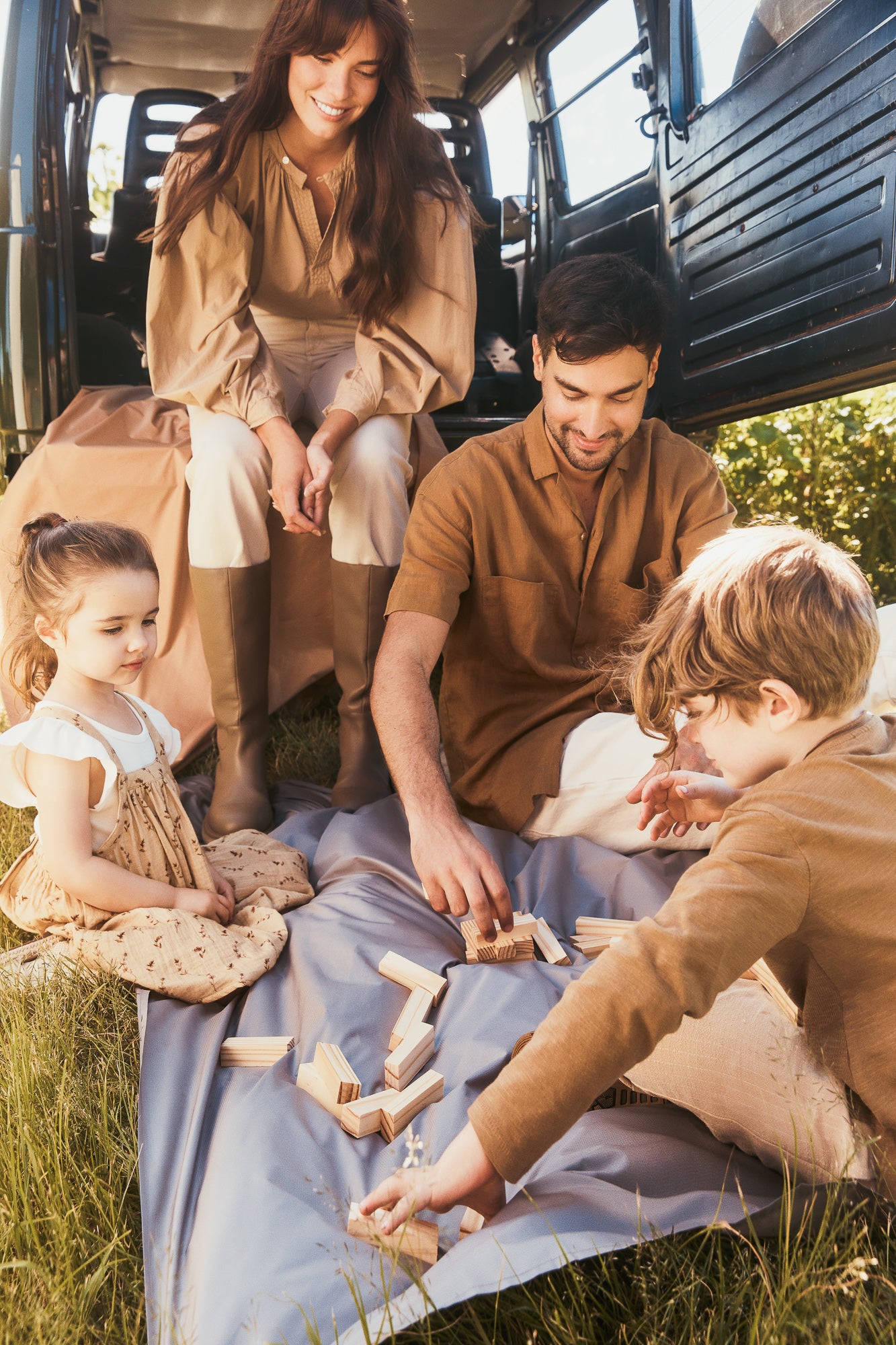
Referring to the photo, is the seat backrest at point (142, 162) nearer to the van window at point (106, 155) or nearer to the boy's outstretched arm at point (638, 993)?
the van window at point (106, 155)

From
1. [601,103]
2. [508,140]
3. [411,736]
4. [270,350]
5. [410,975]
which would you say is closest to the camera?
[410,975]

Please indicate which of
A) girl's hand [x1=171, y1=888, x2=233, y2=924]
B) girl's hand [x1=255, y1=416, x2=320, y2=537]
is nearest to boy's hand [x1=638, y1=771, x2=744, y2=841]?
girl's hand [x1=171, y1=888, x2=233, y2=924]

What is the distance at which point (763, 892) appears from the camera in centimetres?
120

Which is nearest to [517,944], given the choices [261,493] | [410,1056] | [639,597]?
[410,1056]

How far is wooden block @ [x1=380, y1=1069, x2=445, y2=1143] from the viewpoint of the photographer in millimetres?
1626

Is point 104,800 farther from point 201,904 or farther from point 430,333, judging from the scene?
point 430,333

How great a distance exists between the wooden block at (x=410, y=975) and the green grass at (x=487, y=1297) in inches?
19.7

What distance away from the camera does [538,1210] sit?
1.30 m

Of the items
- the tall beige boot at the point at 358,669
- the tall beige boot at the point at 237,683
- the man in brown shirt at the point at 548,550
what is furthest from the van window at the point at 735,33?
the tall beige boot at the point at 237,683

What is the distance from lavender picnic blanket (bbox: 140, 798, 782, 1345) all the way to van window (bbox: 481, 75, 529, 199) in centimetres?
320

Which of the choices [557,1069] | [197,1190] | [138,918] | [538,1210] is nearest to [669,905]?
[557,1069]

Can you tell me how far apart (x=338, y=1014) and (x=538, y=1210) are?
2.13 ft

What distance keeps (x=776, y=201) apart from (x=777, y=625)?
7.09ft

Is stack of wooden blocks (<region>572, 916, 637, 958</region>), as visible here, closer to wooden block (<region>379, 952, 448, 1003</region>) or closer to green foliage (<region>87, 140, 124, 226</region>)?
wooden block (<region>379, 952, 448, 1003</region>)
